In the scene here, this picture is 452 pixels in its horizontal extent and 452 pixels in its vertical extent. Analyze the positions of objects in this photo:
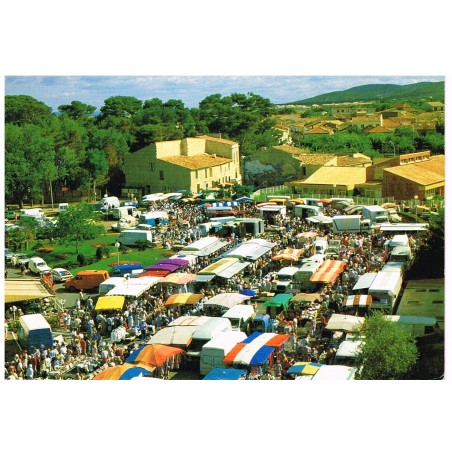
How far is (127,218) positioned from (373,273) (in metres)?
6.60

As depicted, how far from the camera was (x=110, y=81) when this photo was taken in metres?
12.2

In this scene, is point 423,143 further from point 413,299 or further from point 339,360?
point 339,360

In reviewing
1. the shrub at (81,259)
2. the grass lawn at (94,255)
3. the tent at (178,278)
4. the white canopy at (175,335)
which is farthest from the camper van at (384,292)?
the shrub at (81,259)

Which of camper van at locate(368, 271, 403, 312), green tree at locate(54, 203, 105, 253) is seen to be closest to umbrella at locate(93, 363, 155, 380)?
camper van at locate(368, 271, 403, 312)

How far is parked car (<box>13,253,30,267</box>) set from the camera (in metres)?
11.8

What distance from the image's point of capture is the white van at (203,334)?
7641 millimetres

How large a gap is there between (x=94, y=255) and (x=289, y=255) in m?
3.42

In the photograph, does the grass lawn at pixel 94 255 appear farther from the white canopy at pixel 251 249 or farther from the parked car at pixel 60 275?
the white canopy at pixel 251 249

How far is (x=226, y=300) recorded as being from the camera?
896cm

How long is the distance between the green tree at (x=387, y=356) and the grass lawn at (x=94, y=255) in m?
5.67

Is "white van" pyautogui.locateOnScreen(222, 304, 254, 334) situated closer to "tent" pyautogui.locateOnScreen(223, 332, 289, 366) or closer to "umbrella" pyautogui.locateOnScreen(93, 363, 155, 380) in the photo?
"tent" pyautogui.locateOnScreen(223, 332, 289, 366)

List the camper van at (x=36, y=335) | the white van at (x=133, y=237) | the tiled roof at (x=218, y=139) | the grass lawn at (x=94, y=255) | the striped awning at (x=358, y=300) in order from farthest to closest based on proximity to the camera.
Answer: the tiled roof at (x=218, y=139) → the white van at (x=133, y=237) → the grass lawn at (x=94, y=255) → the striped awning at (x=358, y=300) → the camper van at (x=36, y=335)

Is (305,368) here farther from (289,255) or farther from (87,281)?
(87,281)

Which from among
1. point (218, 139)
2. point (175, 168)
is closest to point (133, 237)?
point (175, 168)
